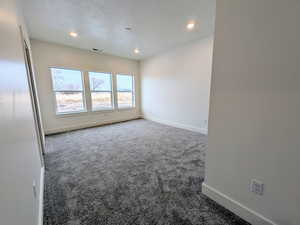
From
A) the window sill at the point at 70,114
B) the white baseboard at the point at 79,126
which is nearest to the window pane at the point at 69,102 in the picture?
the window sill at the point at 70,114

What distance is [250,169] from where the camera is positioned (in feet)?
3.87

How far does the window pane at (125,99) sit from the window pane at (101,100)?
0.43 meters

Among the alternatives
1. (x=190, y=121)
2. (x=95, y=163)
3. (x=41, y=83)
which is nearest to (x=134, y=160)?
(x=95, y=163)

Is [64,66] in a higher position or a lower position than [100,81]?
higher

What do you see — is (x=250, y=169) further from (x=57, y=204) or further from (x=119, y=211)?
(x=57, y=204)

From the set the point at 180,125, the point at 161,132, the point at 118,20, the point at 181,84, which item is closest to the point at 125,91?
the point at 181,84

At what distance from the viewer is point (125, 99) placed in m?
5.57

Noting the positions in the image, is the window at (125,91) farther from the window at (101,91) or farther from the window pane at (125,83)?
the window at (101,91)

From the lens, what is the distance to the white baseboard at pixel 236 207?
1.16 m

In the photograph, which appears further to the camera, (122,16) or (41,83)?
(41,83)

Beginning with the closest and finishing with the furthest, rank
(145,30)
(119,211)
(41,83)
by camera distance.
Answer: (119,211)
(145,30)
(41,83)

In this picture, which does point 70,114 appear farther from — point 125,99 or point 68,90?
point 125,99

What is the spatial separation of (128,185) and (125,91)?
4.28 metres

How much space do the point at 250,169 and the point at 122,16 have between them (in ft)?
9.75
